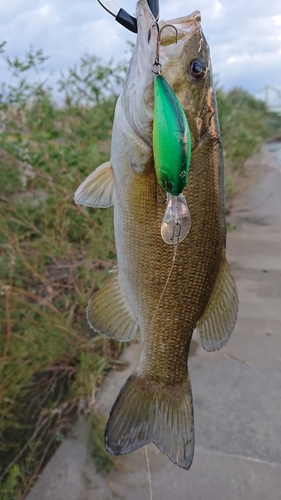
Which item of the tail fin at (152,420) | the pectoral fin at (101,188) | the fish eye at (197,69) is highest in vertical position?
the fish eye at (197,69)

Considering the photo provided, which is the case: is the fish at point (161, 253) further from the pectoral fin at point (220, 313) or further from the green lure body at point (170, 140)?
the green lure body at point (170, 140)

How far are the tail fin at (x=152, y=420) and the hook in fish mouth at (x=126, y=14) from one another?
1013 mm

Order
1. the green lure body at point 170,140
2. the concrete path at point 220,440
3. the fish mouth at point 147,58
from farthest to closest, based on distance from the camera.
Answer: the concrete path at point 220,440
the fish mouth at point 147,58
the green lure body at point 170,140

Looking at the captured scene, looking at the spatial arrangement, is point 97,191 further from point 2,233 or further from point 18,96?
point 18,96

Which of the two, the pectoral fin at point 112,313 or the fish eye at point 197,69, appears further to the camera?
the pectoral fin at point 112,313

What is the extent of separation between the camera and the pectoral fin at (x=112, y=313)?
4.41 feet

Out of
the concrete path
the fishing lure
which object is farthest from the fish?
the concrete path

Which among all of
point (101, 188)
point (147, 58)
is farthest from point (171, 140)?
point (101, 188)

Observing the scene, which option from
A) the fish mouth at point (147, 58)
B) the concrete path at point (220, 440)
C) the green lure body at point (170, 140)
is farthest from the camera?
the concrete path at point (220, 440)

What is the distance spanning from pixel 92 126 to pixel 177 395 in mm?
2566

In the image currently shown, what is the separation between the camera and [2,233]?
2996 mm

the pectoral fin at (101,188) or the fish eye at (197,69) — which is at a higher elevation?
the fish eye at (197,69)

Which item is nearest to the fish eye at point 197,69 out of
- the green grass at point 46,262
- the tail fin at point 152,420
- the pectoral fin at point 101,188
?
the pectoral fin at point 101,188

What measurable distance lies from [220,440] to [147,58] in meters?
2.34
